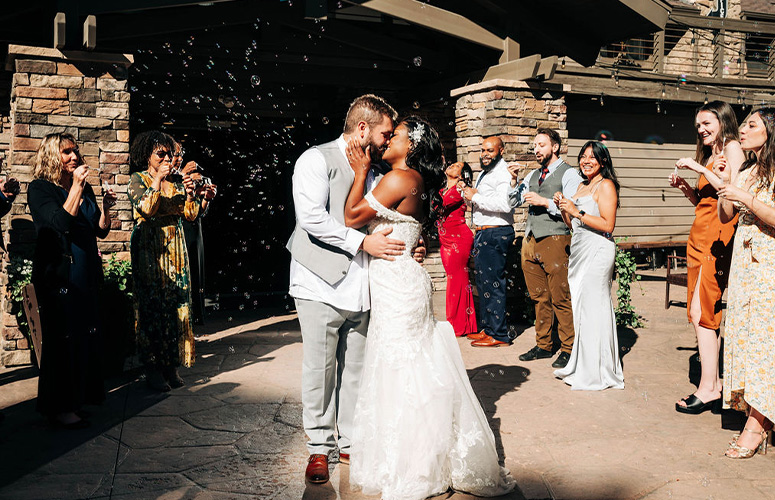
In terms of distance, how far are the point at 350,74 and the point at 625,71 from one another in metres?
6.93

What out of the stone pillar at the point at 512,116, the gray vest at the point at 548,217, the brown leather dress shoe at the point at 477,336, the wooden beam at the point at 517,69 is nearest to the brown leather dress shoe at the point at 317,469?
the gray vest at the point at 548,217

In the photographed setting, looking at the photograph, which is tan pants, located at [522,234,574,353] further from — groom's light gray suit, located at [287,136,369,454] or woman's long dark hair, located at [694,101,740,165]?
groom's light gray suit, located at [287,136,369,454]

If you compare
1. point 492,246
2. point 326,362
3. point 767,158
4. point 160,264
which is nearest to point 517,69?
point 492,246

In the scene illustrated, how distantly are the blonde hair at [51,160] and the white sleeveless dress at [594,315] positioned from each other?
4.24 m

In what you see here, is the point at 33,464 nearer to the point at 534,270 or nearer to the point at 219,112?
the point at 534,270

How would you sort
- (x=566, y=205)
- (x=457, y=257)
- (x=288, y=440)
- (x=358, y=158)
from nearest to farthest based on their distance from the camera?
(x=358, y=158), (x=288, y=440), (x=566, y=205), (x=457, y=257)

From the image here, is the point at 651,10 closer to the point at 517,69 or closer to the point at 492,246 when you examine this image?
the point at 517,69

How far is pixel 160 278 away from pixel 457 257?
11.6ft

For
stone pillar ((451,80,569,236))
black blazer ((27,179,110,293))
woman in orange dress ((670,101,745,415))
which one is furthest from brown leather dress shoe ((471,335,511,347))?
black blazer ((27,179,110,293))

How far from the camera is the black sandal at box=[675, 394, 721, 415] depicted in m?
4.98

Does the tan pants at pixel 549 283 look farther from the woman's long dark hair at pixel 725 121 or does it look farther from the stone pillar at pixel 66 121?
the stone pillar at pixel 66 121

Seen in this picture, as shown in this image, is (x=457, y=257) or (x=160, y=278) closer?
(x=160, y=278)

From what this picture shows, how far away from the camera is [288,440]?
4461mm

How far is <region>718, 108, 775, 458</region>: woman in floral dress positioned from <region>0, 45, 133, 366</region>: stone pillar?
5.55 m
